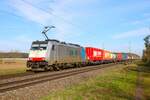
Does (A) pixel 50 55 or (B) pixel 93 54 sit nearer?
(A) pixel 50 55

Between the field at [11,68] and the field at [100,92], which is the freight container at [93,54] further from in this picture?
the field at [100,92]

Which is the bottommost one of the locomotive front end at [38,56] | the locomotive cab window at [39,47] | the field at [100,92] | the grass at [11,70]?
the field at [100,92]

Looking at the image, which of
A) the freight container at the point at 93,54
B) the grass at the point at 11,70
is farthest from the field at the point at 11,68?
the freight container at the point at 93,54

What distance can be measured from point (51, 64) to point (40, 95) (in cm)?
1594

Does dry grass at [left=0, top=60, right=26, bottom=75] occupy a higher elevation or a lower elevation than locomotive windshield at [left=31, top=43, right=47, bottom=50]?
lower

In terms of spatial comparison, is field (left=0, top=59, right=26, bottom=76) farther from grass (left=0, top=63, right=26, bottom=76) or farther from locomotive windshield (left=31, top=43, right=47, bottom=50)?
locomotive windshield (left=31, top=43, right=47, bottom=50)

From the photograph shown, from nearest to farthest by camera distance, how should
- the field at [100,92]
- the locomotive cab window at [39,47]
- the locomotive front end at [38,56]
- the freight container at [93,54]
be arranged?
the field at [100,92] < the locomotive front end at [38,56] < the locomotive cab window at [39,47] < the freight container at [93,54]

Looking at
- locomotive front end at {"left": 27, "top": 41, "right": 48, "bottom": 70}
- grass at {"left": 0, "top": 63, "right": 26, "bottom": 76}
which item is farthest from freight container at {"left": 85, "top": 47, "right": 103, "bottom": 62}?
locomotive front end at {"left": 27, "top": 41, "right": 48, "bottom": 70}

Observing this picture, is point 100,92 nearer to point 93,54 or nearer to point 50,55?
point 50,55

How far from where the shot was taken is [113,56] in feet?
274

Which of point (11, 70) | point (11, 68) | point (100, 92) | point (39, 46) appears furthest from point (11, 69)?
point (100, 92)

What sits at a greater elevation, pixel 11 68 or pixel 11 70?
pixel 11 68

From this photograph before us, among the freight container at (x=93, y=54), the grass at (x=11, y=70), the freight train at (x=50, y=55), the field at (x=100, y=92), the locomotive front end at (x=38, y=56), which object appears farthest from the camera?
the freight container at (x=93, y=54)

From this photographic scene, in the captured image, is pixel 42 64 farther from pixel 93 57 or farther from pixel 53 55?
pixel 93 57
